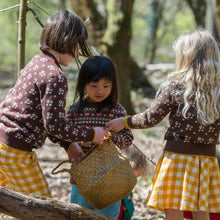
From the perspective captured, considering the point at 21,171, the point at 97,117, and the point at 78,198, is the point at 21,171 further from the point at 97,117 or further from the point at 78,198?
the point at 97,117

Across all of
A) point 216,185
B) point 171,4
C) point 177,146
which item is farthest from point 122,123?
point 171,4

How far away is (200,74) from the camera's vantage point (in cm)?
232

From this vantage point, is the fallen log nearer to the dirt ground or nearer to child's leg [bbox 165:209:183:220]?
child's leg [bbox 165:209:183:220]

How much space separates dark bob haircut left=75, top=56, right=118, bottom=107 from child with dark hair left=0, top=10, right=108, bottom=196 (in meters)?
0.30

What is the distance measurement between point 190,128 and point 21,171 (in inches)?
45.4

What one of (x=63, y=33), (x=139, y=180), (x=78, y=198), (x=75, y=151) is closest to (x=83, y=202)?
(x=78, y=198)

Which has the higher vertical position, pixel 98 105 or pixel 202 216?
pixel 98 105

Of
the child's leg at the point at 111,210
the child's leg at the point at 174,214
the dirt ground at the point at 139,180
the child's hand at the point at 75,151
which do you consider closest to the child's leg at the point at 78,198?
the child's leg at the point at 111,210

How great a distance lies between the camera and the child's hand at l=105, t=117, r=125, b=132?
2.41 meters

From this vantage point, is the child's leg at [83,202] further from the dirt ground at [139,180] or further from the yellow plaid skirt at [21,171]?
the dirt ground at [139,180]

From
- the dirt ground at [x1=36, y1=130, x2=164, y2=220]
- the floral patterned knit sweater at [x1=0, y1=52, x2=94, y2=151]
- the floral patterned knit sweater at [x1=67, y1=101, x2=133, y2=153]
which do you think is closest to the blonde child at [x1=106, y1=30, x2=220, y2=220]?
the floral patterned knit sweater at [x1=67, y1=101, x2=133, y2=153]

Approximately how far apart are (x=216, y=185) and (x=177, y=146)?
39cm

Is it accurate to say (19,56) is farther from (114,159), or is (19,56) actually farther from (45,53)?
(114,159)

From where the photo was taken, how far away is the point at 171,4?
1758 cm
